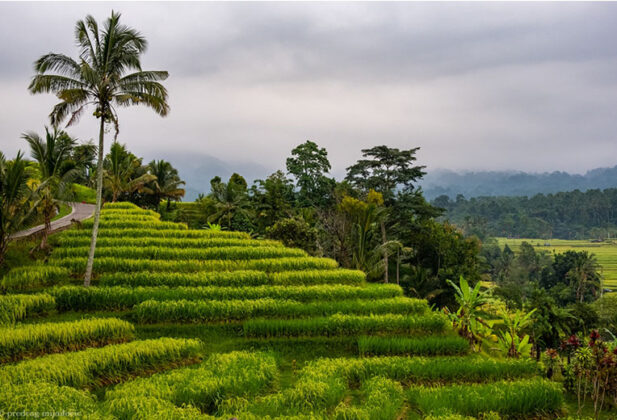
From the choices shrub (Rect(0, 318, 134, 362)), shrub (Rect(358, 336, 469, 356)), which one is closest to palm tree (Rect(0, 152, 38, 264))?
shrub (Rect(0, 318, 134, 362))

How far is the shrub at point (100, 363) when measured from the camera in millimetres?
5914

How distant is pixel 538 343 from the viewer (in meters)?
17.2

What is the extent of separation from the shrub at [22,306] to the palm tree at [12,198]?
245 cm

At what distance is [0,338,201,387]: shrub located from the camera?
5.91 meters

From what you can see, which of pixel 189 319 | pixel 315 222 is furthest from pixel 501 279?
pixel 189 319

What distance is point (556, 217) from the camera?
4048 inches

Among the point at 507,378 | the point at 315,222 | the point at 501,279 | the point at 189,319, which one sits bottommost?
the point at 501,279

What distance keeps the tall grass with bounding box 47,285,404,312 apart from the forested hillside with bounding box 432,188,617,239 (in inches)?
3415

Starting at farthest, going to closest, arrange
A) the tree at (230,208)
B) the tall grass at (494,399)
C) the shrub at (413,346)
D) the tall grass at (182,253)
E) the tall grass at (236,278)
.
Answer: the tree at (230,208), the tall grass at (182,253), the tall grass at (236,278), the shrub at (413,346), the tall grass at (494,399)

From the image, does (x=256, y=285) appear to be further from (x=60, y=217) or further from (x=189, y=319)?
(x=60, y=217)

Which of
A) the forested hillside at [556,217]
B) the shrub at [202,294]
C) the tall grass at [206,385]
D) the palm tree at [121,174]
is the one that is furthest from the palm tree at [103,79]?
the forested hillside at [556,217]

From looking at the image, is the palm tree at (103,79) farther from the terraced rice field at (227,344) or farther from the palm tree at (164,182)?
the palm tree at (164,182)

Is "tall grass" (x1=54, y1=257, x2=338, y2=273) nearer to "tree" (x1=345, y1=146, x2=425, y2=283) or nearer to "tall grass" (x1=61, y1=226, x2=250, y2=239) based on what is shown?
"tall grass" (x1=61, y1=226, x2=250, y2=239)

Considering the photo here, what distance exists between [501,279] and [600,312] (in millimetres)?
24537
